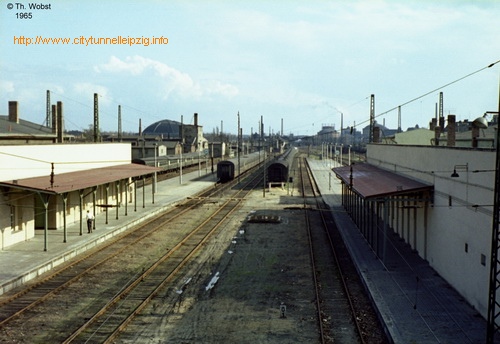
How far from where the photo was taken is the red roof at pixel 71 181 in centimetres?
2225

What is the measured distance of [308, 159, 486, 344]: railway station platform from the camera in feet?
43.8

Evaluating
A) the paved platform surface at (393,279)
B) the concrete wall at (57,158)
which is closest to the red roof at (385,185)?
the paved platform surface at (393,279)

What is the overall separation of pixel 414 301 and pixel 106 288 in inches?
393

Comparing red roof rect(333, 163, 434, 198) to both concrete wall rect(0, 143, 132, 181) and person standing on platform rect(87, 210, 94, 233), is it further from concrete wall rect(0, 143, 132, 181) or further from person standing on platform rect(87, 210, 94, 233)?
concrete wall rect(0, 143, 132, 181)

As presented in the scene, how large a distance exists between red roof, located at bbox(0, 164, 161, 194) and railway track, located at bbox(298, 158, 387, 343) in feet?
36.4

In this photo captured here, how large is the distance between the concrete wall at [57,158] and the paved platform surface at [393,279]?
10.8 feet

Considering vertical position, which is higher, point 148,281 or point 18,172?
point 18,172

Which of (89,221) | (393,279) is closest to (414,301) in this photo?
(393,279)

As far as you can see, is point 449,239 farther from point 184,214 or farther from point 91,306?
point 184,214

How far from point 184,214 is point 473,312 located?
24477mm

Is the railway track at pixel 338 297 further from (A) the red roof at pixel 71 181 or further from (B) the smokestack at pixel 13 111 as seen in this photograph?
(B) the smokestack at pixel 13 111

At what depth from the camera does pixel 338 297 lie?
1733 cm

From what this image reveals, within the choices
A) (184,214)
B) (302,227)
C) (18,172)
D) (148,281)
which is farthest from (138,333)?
(184,214)

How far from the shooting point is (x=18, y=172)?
25.0 meters
